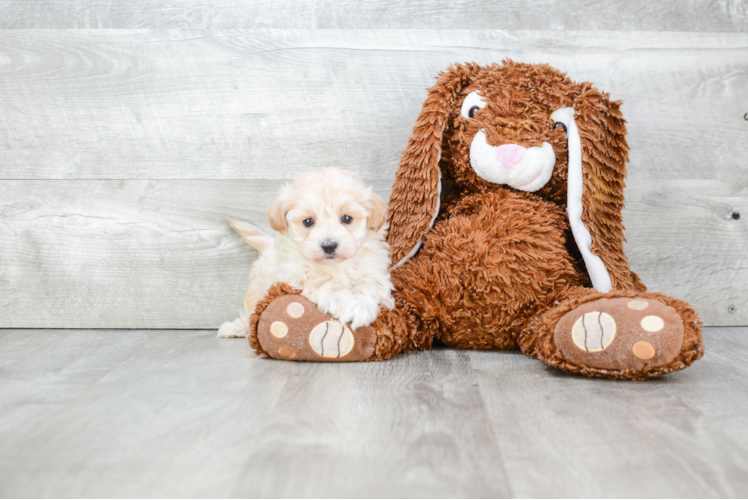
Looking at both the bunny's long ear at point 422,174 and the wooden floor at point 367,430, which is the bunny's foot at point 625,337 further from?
the bunny's long ear at point 422,174

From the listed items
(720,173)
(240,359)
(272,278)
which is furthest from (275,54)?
(720,173)

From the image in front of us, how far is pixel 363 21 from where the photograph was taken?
141 centimetres

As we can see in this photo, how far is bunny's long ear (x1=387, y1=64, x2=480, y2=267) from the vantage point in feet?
3.83

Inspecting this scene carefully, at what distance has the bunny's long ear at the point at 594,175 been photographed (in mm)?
1124

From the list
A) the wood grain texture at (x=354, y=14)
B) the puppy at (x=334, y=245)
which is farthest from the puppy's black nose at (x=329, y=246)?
the wood grain texture at (x=354, y=14)

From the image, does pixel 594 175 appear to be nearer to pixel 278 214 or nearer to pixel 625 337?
pixel 625 337

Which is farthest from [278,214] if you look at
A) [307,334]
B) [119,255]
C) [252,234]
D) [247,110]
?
[119,255]

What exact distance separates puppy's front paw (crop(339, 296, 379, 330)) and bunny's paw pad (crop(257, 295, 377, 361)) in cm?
1

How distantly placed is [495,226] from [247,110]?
2.19 ft

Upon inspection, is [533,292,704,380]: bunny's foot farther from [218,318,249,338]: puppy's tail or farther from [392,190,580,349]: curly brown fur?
[218,318,249,338]: puppy's tail

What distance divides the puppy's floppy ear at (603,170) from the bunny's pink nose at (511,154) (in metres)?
0.12

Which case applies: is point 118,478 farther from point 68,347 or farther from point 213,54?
point 213,54

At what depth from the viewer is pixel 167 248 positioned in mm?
1440

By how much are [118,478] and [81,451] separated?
101mm
